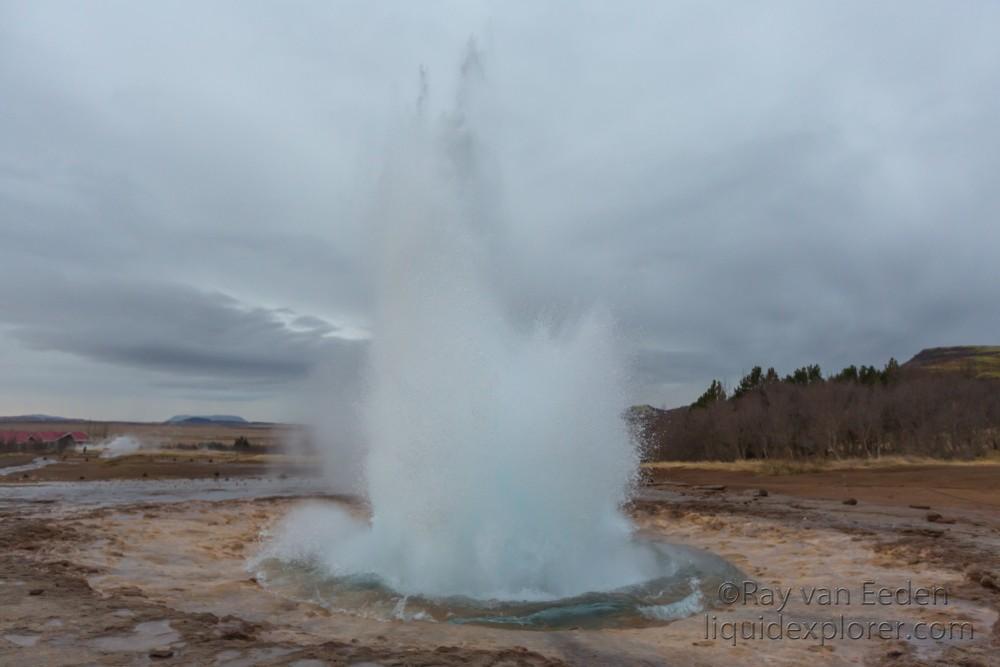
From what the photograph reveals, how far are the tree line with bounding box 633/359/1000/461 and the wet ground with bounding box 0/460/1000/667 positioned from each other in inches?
1238

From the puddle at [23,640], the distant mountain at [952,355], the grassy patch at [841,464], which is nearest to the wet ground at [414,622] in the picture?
the puddle at [23,640]

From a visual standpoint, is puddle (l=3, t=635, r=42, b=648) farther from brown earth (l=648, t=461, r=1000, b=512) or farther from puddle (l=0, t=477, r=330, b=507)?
brown earth (l=648, t=461, r=1000, b=512)

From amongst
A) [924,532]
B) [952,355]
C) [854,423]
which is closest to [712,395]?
[854,423]

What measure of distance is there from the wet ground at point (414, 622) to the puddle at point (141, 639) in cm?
3

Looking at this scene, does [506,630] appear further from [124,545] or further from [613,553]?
[124,545]

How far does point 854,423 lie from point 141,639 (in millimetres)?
60022

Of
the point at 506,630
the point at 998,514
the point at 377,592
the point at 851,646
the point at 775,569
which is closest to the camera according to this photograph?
the point at 851,646

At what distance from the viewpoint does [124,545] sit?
13836 millimetres

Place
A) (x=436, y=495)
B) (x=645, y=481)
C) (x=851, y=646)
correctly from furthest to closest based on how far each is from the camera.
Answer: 1. (x=645, y=481)
2. (x=436, y=495)
3. (x=851, y=646)

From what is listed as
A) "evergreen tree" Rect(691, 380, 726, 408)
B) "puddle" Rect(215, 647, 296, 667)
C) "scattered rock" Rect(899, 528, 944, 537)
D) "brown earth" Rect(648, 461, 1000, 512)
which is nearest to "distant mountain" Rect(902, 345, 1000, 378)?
"evergreen tree" Rect(691, 380, 726, 408)

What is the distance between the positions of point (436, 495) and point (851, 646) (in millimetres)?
6807

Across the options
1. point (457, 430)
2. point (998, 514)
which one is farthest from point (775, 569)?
point (998, 514)

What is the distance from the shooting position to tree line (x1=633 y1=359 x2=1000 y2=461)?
171 ft

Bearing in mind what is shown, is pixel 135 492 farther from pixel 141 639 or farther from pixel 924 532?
pixel 924 532
